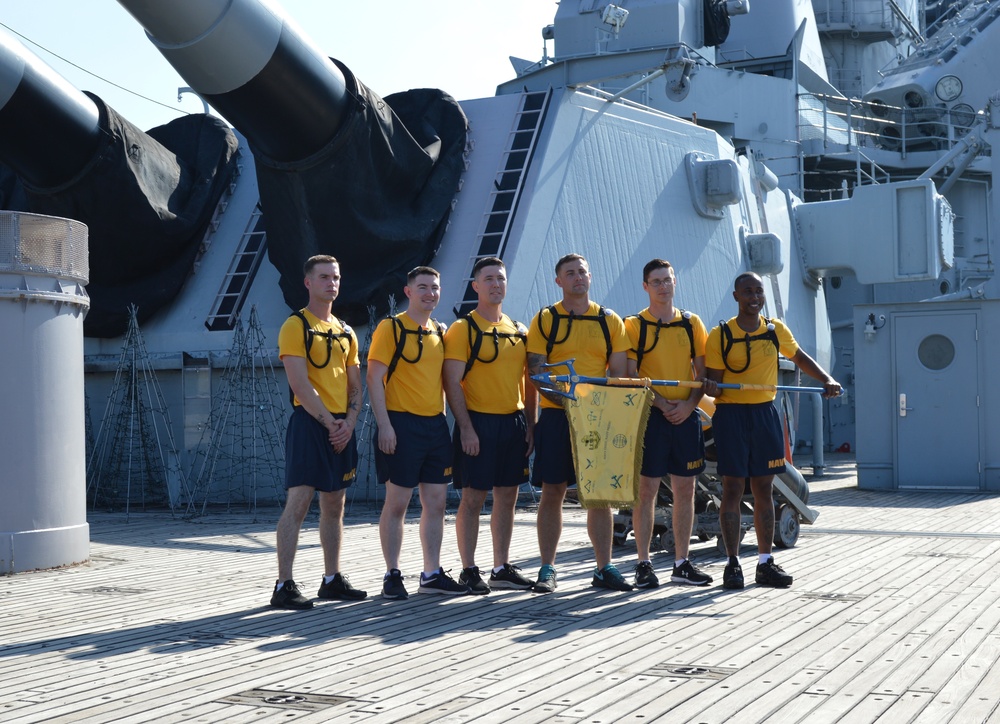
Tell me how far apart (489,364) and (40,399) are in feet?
9.70

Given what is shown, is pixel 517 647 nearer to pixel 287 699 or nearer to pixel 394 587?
pixel 287 699

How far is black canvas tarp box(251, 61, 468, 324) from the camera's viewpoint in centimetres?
1133

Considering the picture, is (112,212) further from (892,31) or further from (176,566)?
(892,31)

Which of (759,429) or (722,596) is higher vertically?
(759,429)

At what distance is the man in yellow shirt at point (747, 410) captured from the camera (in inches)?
262

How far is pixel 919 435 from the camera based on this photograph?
13.6 m

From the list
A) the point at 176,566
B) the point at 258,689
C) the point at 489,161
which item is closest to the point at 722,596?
the point at 258,689

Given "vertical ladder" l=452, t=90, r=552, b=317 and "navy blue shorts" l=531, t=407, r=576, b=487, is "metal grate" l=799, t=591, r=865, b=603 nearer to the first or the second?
"navy blue shorts" l=531, t=407, r=576, b=487

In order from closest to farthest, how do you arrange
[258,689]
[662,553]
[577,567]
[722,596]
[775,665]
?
[258,689], [775,665], [722,596], [577,567], [662,553]

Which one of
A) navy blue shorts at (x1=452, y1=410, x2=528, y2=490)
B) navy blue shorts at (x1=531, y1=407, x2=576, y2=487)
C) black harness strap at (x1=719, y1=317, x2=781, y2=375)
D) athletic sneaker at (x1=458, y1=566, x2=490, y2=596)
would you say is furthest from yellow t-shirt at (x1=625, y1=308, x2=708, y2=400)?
athletic sneaker at (x1=458, y1=566, x2=490, y2=596)

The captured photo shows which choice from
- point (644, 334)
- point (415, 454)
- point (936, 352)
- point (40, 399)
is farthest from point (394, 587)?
point (936, 352)

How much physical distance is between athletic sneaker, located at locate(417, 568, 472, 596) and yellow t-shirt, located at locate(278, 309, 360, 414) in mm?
959

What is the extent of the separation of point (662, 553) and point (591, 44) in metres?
14.4

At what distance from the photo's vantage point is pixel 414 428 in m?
6.36
